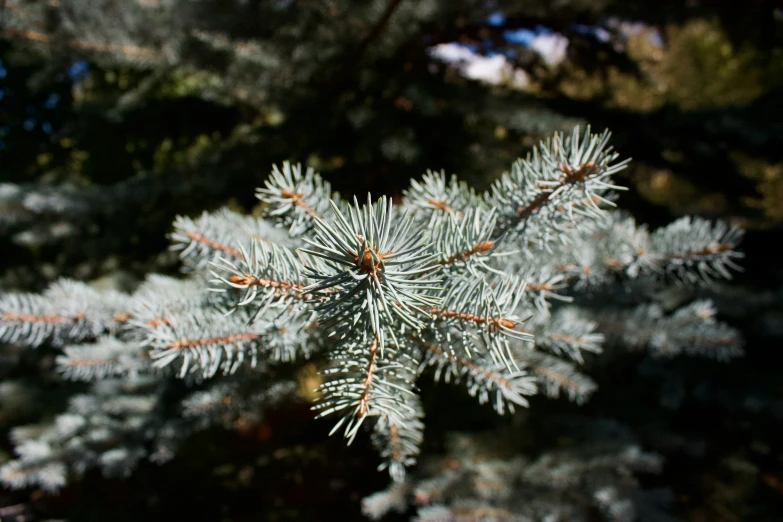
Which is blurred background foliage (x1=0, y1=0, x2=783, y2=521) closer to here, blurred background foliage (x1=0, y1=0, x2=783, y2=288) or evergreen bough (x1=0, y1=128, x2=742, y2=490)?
blurred background foliage (x1=0, y1=0, x2=783, y2=288)

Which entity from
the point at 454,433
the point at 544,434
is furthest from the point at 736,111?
the point at 454,433

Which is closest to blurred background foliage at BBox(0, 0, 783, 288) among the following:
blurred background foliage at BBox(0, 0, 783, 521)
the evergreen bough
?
blurred background foliage at BBox(0, 0, 783, 521)

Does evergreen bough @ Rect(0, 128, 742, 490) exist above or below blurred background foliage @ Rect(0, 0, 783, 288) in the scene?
below

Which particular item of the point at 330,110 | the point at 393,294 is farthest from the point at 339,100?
the point at 393,294

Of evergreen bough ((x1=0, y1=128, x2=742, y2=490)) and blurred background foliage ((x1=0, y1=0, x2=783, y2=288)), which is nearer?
evergreen bough ((x1=0, y1=128, x2=742, y2=490))

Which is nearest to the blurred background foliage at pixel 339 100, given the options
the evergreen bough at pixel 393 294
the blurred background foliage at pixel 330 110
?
the blurred background foliage at pixel 330 110

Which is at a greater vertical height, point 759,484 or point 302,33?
point 302,33

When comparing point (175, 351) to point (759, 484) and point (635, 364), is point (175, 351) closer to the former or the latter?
point (635, 364)

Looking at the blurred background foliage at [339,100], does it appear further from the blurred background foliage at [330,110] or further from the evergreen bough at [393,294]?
the evergreen bough at [393,294]
